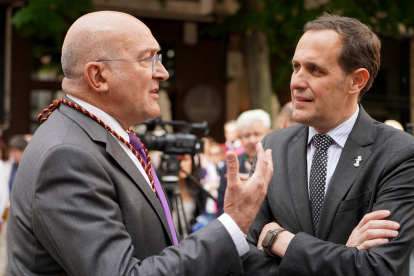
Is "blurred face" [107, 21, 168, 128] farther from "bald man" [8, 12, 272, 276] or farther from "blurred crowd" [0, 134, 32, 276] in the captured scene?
"blurred crowd" [0, 134, 32, 276]

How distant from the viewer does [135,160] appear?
2104mm

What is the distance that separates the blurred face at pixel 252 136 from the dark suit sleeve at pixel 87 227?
11.2ft

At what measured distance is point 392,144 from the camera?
2.22 meters

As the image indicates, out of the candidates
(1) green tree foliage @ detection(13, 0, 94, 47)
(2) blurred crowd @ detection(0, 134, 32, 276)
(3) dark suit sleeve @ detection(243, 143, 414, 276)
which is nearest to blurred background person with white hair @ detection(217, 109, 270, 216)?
(2) blurred crowd @ detection(0, 134, 32, 276)

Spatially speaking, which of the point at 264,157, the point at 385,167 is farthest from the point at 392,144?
the point at 264,157

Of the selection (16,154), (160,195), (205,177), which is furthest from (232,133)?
(160,195)

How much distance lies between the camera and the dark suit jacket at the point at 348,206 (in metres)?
2.07

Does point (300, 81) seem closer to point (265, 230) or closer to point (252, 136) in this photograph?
point (265, 230)

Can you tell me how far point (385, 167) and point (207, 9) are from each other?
9.68 meters

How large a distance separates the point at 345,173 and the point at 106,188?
1.06 meters

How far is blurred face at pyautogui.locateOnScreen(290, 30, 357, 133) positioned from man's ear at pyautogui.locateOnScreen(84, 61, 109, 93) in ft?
2.90

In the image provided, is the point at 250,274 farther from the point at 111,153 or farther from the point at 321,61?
the point at 321,61

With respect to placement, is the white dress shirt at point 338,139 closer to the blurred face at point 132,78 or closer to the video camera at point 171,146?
the blurred face at point 132,78

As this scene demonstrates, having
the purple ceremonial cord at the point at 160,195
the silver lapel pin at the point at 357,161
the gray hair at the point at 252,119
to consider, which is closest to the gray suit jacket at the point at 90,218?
the purple ceremonial cord at the point at 160,195
